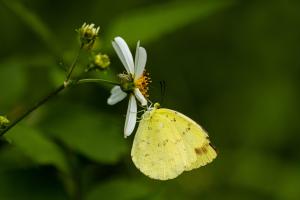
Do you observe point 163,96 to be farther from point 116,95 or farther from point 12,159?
point 116,95

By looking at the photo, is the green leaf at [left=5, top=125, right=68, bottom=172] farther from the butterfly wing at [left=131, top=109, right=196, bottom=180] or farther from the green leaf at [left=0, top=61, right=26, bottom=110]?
the green leaf at [left=0, top=61, right=26, bottom=110]

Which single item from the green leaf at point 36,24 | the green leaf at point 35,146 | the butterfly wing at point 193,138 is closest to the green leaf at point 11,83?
the green leaf at point 36,24

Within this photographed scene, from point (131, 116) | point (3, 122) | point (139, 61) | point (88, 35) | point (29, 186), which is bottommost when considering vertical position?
point (29, 186)

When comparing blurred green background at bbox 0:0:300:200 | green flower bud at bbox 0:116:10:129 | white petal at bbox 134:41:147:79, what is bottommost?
blurred green background at bbox 0:0:300:200

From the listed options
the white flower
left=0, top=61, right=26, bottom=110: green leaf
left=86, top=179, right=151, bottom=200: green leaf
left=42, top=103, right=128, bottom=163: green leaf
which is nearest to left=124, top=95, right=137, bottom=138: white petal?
the white flower

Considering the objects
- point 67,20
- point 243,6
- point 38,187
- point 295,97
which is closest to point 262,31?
point 243,6

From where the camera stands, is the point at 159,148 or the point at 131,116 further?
the point at 159,148

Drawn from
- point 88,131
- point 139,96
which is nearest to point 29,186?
point 88,131
